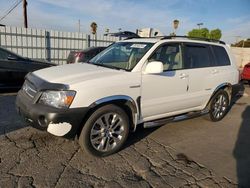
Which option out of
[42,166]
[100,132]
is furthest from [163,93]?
[42,166]

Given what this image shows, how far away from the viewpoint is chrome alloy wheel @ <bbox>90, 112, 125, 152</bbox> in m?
3.67

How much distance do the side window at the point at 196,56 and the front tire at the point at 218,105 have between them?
0.83m

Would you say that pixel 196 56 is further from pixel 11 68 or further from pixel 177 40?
pixel 11 68

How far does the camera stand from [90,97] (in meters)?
3.43

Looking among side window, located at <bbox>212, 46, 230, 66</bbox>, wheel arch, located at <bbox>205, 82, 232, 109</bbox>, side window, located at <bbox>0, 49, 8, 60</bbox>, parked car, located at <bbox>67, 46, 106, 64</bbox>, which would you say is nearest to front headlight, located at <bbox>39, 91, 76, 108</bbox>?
wheel arch, located at <bbox>205, 82, 232, 109</bbox>

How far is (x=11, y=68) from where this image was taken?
23.3ft

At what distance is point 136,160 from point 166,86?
1.38 meters

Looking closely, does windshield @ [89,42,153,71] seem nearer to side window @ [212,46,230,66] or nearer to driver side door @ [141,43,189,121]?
driver side door @ [141,43,189,121]

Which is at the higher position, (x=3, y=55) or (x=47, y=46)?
(x=47, y=46)

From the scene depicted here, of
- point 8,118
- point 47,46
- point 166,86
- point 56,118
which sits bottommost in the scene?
point 8,118

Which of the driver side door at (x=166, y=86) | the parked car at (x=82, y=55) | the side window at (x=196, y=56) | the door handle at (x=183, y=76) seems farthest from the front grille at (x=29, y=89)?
the parked car at (x=82, y=55)

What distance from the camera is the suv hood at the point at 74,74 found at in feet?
11.6

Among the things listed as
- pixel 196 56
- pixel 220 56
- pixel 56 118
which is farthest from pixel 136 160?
pixel 220 56

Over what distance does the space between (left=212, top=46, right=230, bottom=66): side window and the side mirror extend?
210 centimetres
